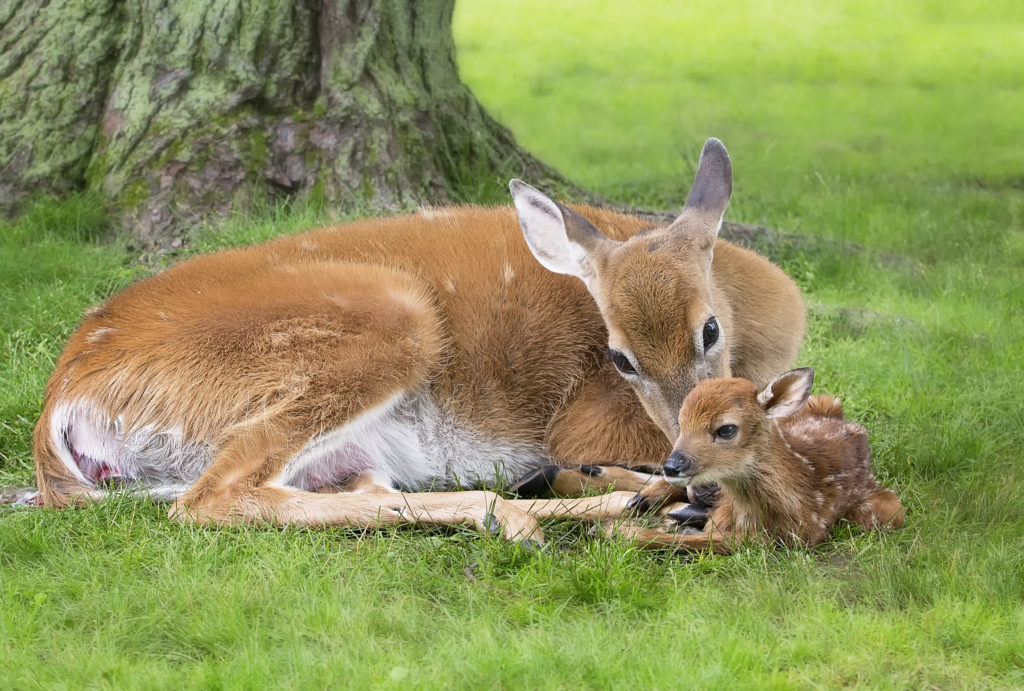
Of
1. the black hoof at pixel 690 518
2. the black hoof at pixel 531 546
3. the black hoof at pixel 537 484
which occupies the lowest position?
the black hoof at pixel 537 484

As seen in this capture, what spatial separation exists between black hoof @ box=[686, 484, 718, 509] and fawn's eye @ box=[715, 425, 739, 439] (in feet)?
1.87

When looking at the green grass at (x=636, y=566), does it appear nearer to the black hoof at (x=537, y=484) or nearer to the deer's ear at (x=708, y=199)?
the black hoof at (x=537, y=484)

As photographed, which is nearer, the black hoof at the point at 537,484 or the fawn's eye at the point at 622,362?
the fawn's eye at the point at 622,362

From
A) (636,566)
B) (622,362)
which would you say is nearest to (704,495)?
(622,362)

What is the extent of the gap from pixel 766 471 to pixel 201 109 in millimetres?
4303

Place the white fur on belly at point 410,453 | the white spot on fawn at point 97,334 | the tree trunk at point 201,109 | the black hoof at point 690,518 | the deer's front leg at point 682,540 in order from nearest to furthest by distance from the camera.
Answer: the deer's front leg at point 682,540, the black hoof at point 690,518, the white fur on belly at point 410,453, the white spot on fawn at point 97,334, the tree trunk at point 201,109

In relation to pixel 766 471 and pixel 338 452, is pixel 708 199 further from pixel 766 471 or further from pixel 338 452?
pixel 338 452

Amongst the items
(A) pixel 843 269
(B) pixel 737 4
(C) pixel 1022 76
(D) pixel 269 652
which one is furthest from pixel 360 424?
(B) pixel 737 4

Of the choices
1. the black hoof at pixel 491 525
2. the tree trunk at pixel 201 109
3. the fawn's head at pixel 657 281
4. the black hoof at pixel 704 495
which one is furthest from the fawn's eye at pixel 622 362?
the tree trunk at pixel 201 109

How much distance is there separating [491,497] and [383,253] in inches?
48.1

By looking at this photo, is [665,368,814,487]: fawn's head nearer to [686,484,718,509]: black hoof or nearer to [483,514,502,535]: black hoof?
[686,484,718,509]: black hoof

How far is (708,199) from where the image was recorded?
4941mm

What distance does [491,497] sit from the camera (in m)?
4.47

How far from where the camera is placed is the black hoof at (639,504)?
176 inches
